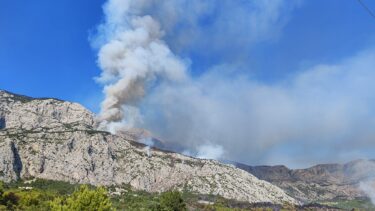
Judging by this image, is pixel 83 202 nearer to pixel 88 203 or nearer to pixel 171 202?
pixel 88 203

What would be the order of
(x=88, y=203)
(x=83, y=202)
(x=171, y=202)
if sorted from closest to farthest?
(x=83, y=202), (x=88, y=203), (x=171, y=202)

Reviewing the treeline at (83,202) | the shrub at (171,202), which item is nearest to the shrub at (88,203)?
the treeline at (83,202)

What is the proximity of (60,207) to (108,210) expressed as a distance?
6.56 m

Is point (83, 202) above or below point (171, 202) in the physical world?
below

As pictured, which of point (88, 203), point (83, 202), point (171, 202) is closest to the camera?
point (83, 202)

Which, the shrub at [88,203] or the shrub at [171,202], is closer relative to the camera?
the shrub at [88,203]

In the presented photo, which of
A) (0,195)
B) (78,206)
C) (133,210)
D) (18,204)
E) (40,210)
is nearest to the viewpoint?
(78,206)

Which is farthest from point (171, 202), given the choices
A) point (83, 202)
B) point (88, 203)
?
point (83, 202)

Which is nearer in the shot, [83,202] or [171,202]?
[83,202]

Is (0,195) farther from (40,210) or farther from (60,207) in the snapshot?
(60,207)

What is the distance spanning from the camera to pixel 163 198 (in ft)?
341

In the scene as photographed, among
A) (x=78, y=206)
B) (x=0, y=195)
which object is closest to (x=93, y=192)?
(x=78, y=206)

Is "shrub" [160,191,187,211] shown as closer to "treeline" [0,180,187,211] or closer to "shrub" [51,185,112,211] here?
"treeline" [0,180,187,211]

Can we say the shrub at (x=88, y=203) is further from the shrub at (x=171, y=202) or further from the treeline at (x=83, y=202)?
the shrub at (x=171, y=202)
